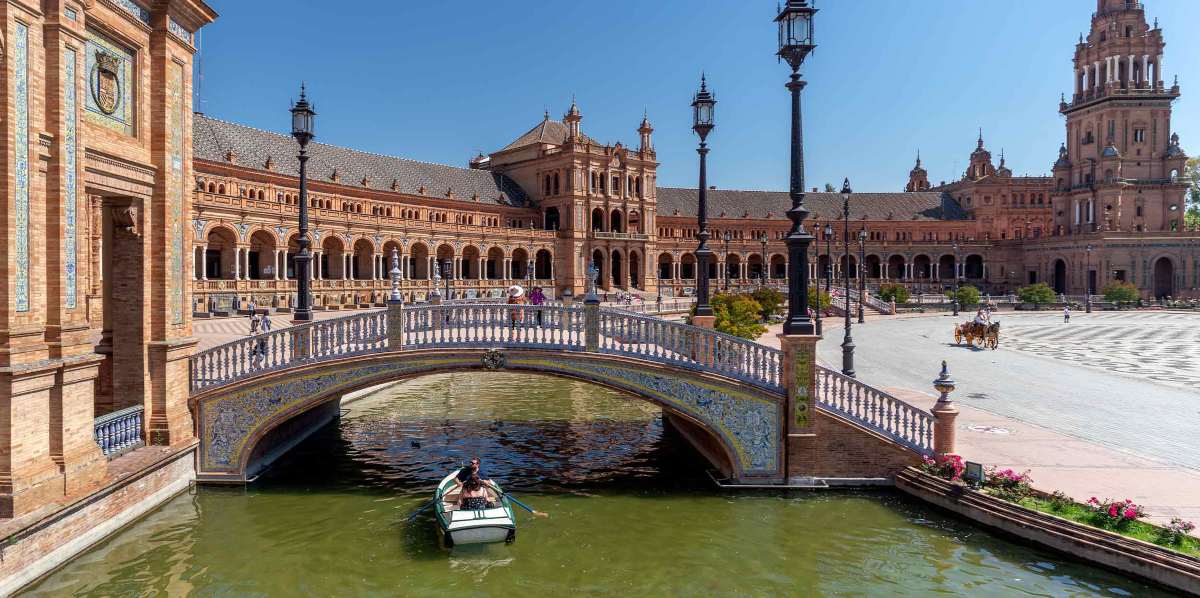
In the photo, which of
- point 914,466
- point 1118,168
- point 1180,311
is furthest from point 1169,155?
point 914,466

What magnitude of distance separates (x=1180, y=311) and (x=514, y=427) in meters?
69.2

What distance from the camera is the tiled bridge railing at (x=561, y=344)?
46.6 ft

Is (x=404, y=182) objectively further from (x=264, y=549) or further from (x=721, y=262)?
(x=264, y=549)

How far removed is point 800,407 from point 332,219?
47.0m

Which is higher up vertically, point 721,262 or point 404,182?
point 404,182

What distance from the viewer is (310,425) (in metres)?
19.4

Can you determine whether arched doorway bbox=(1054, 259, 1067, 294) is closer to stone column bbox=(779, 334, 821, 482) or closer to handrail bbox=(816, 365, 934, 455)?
handrail bbox=(816, 365, 934, 455)

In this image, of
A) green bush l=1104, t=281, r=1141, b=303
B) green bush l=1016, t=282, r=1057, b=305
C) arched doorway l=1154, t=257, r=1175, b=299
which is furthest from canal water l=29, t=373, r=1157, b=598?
arched doorway l=1154, t=257, r=1175, b=299

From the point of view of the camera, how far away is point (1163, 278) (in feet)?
258

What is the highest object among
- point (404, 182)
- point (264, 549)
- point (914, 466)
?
point (404, 182)

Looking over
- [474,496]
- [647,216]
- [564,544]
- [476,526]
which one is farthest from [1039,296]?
[476,526]

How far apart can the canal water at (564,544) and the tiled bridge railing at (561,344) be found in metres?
1.89

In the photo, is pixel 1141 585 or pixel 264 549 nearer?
pixel 1141 585

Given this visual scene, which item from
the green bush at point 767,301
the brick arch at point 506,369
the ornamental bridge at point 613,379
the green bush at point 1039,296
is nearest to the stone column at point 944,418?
the ornamental bridge at point 613,379
